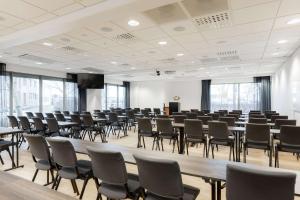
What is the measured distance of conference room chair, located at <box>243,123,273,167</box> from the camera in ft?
12.8

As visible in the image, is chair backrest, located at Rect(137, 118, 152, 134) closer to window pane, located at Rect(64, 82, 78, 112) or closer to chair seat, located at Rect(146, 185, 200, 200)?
chair seat, located at Rect(146, 185, 200, 200)

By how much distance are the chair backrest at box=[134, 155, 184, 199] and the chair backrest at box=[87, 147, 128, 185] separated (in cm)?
23

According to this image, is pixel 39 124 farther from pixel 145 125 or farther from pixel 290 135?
pixel 290 135

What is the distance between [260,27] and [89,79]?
851cm

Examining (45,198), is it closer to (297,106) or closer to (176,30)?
(176,30)

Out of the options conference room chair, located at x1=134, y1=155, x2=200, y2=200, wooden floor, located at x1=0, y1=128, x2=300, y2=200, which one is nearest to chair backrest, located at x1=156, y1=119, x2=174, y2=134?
wooden floor, located at x1=0, y1=128, x2=300, y2=200

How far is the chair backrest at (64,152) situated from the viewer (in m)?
2.31

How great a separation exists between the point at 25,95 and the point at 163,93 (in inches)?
360

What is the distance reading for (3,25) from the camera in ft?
13.0

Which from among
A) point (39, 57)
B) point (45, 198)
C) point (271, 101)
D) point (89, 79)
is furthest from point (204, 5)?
point (271, 101)

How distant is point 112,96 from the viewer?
47.7 feet

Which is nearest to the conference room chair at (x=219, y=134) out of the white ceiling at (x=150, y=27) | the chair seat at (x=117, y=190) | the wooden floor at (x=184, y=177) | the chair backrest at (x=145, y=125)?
the wooden floor at (x=184, y=177)

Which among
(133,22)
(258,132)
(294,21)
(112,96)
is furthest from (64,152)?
(112,96)

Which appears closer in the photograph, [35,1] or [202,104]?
[35,1]
